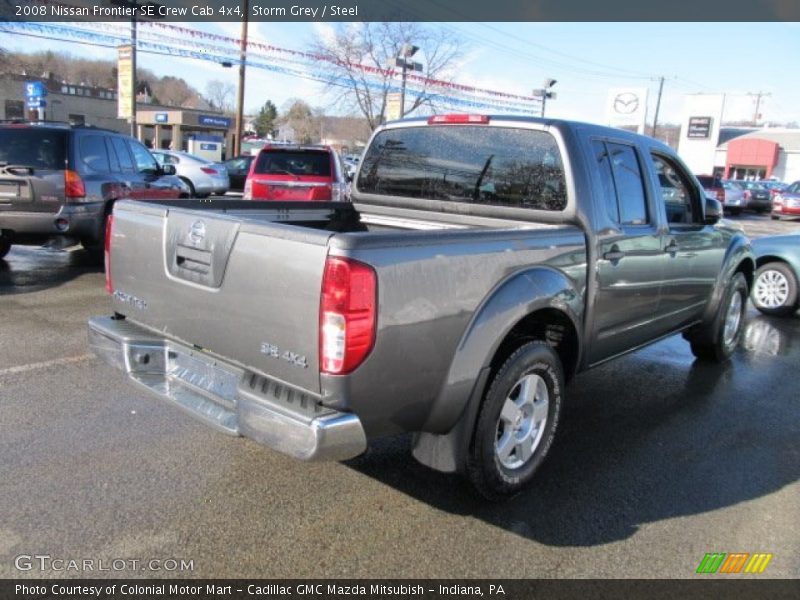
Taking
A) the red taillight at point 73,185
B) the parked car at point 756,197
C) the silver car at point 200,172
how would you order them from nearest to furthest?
the red taillight at point 73,185, the silver car at point 200,172, the parked car at point 756,197

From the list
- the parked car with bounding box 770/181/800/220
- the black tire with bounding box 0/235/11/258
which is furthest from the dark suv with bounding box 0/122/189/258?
the parked car with bounding box 770/181/800/220

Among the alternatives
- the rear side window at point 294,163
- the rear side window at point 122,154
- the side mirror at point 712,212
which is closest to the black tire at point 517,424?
the side mirror at point 712,212

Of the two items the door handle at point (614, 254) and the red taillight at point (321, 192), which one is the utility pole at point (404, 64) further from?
the door handle at point (614, 254)

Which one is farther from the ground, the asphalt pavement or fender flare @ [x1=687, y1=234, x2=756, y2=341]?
fender flare @ [x1=687, y1=234, x2=756, y2=341]

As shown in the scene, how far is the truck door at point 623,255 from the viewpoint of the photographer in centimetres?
383

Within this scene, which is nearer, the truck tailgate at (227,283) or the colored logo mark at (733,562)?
the truck tailgate at (227,283)

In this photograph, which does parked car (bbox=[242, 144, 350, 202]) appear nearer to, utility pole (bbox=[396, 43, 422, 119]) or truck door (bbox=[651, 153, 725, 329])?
truck door (bbox=[651, 153, 725, 329])

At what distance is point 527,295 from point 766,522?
1.73 metres

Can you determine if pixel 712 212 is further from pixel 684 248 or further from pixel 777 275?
pixel 777 275

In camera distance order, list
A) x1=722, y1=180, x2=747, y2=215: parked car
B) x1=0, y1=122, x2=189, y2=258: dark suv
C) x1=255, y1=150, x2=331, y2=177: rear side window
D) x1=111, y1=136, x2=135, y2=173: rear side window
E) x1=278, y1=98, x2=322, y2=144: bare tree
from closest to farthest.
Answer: x1=0, y1=122, x2=189, y2=258: dark suv → x1=111, y1=136, x2=135, y2=173: rear side window → x1=255, y1=150, x2=331, y2=177: rear side window → x1=722, y1=180, x2=747, y2=215: parked car → x1=278, y1=98, x2=322, y2=144: bare tree

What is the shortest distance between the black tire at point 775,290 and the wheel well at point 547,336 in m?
5.87

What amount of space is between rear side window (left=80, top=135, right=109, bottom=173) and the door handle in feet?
23.2

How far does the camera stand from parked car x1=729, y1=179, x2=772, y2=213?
29.7m

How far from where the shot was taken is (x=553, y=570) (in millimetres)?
2770
